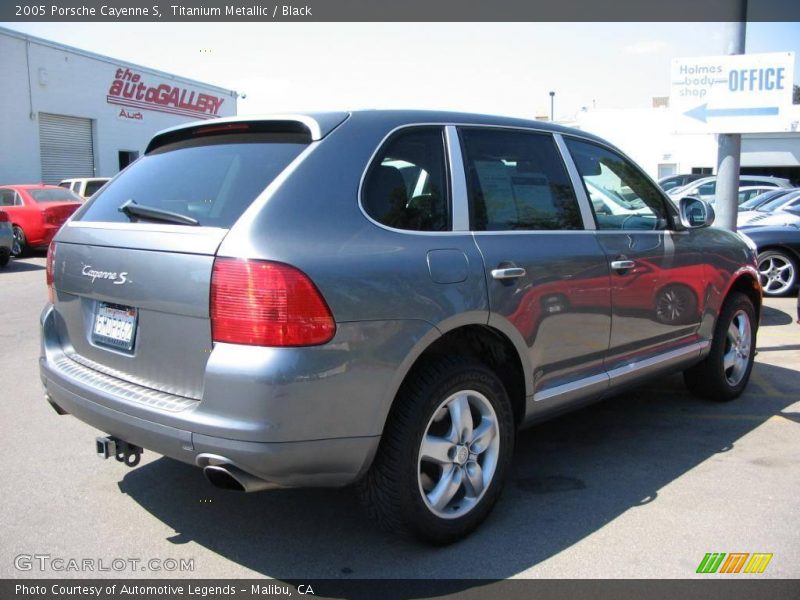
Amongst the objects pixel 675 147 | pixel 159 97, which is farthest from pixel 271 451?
pixel 675 147

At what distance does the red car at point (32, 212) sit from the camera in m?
15.5

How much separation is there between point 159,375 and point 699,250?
3594mm

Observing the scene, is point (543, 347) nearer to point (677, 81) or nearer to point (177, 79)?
point (677, 81)

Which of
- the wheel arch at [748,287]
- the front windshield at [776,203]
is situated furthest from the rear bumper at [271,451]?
the front windshield at [776,203]

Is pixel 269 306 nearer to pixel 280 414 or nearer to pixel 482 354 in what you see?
pixel 280 414

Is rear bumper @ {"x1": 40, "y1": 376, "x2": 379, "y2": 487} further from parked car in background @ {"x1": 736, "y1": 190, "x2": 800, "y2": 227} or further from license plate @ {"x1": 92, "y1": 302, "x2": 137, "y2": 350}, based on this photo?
parked car in background @ {"x1": 736, "y1": 190, "x2": 800, "y2": 227}

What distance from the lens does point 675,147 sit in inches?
1506

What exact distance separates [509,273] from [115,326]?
5.81 ft

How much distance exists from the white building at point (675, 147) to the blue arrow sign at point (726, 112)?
1228 inches

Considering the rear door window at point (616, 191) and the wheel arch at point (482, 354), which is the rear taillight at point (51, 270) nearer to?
the wheel arch at point (482, 354)

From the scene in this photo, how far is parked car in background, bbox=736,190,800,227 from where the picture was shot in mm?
10289

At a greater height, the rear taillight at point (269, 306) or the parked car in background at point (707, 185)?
the parked car in background at point (707, 185)

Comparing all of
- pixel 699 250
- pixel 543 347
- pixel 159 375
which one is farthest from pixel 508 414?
pixel 699 250

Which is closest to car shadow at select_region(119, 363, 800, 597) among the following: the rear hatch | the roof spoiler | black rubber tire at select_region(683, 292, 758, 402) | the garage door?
black rubber tire at select_region(683, 292, 758, 402)
